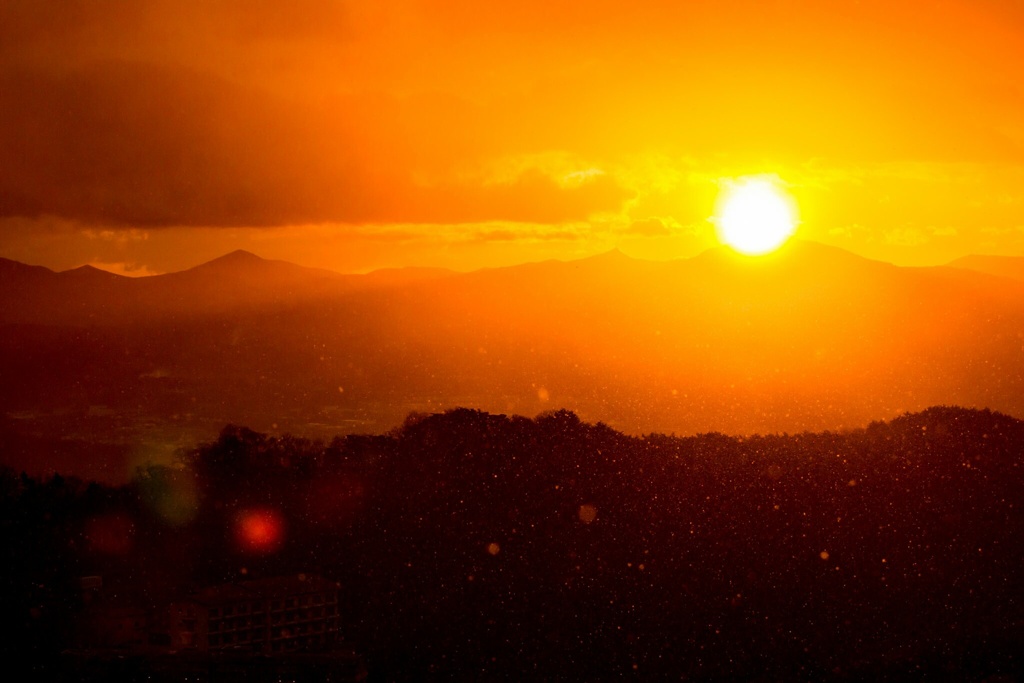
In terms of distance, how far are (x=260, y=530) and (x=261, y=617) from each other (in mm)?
6305

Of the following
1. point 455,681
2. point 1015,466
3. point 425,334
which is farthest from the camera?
point 425,334

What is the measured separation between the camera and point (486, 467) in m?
35.8

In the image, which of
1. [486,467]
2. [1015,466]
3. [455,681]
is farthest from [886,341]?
[455,681]

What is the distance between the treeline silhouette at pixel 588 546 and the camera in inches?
1062

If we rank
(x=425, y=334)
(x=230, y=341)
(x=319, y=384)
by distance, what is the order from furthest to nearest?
(x=425, y=334), (x=230, y=341), (x=319, y=384)

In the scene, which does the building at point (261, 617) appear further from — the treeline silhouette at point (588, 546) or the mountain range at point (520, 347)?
the mountain range at point (520, 347)

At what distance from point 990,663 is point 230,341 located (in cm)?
12768

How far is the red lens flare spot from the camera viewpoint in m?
32.0

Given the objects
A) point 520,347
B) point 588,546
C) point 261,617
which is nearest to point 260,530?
point 261,617

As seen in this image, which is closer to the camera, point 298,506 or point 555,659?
point 555,659

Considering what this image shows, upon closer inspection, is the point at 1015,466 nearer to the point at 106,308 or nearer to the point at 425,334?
the point at 425,334

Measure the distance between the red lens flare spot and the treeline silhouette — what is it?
0.22 metres

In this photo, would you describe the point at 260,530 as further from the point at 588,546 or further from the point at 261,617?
the point at 588,546

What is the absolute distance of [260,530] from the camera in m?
33.0
